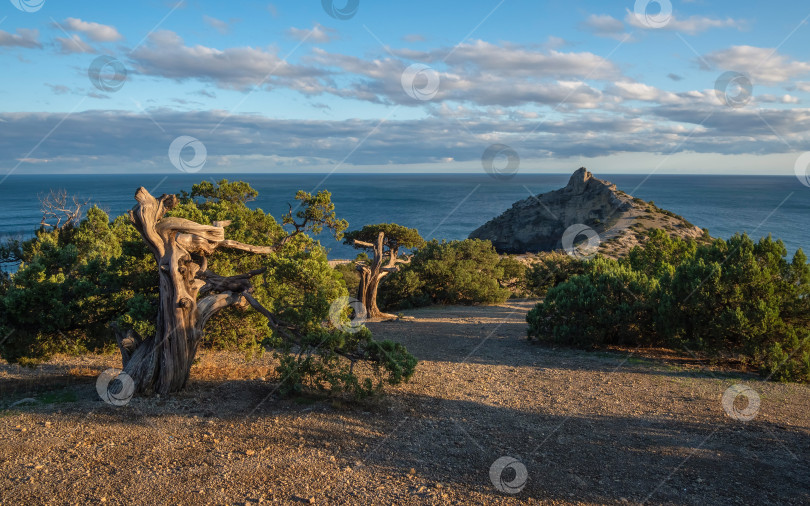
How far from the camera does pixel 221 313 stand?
11016 millimetres

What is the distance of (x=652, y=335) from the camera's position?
14.5 m

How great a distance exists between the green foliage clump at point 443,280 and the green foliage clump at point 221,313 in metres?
13.1

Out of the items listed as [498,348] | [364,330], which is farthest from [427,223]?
[364,330]

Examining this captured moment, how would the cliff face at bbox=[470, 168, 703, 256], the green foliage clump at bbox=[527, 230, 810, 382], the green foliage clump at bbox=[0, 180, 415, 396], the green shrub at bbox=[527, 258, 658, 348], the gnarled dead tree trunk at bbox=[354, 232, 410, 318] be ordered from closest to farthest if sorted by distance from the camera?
the green foliage clump at bbox=[0, 180, 415, 396] → the green foliage clump at bbox=[527, 230, 810, 382] → the green shrub at bbox=[527, 258, 658, 348] → the gnarled dead tree trunk at bbox=[354, 232, 410, 318] → the cliff face at bbox=[470, 168, 703, 256]

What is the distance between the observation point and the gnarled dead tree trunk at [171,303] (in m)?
8.41

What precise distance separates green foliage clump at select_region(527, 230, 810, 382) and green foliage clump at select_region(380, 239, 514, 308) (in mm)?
9434

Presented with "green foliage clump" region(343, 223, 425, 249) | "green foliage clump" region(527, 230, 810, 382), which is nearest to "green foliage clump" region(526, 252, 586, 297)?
"green foliage clump" region(343, 223, 425, 249)

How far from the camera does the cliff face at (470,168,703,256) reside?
54938 millimetres

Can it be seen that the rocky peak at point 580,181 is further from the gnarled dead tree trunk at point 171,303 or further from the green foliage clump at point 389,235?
the gnarled dead tree trunk at point 171,303

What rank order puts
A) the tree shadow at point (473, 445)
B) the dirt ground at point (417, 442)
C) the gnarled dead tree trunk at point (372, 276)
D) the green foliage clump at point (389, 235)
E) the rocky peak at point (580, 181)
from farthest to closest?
the rocky peak at point (580, 181)
the green foliage clump at point (389, 235)
the gnarled dead tree trunk at point (372, 276)
the tree shadow at point (473, 445)
the dirt ground at point (417, 442)

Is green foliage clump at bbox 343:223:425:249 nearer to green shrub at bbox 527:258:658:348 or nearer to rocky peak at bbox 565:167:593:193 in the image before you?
green shrub at bbox 527:258:658:348

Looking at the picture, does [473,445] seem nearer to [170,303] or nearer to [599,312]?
[170,303]

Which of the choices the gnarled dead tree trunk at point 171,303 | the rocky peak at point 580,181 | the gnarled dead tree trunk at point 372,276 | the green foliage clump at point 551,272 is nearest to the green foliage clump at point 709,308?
the gnarled dead tree trunk at point 372,276

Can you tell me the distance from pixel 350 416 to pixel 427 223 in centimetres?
8418
